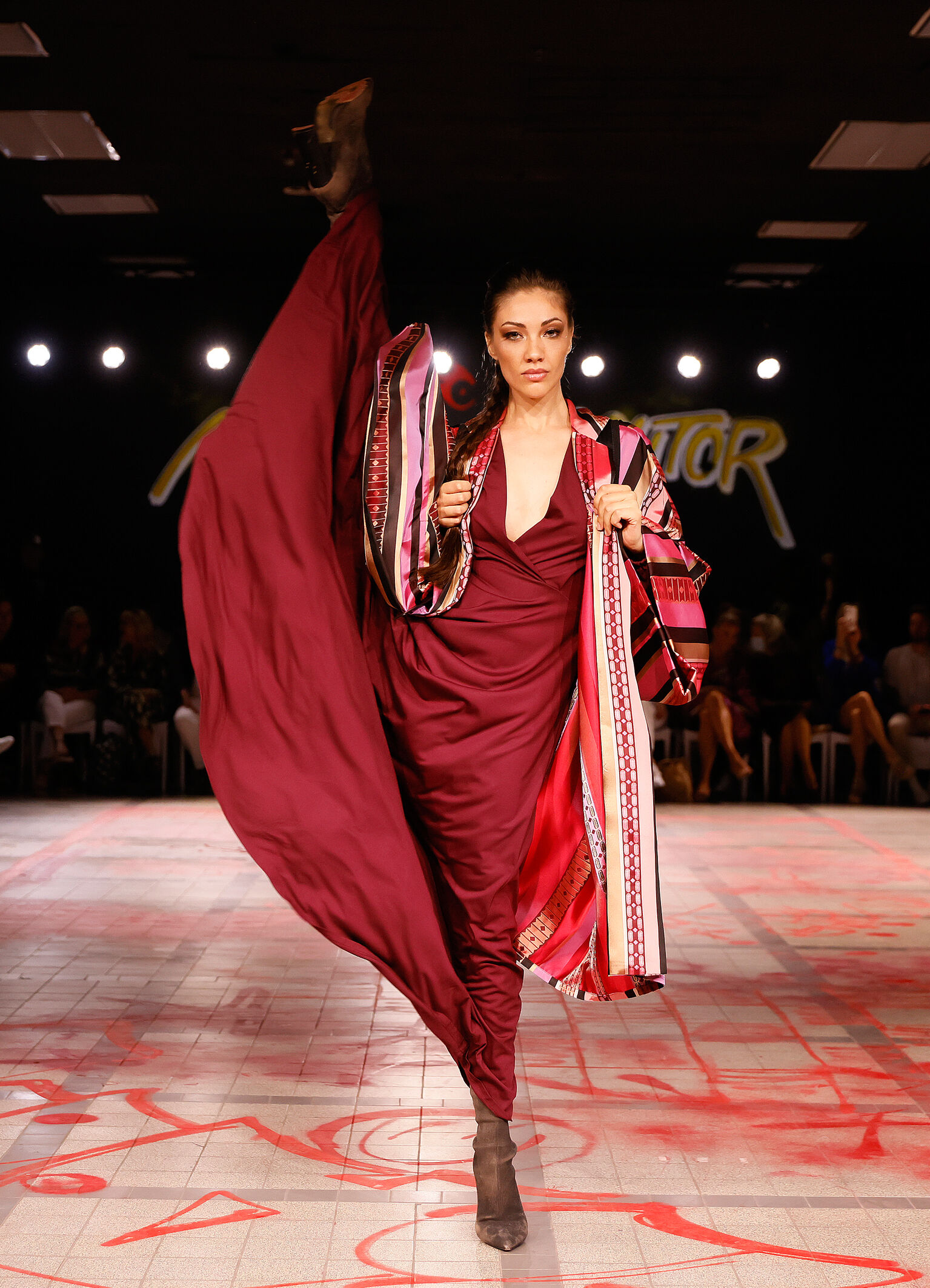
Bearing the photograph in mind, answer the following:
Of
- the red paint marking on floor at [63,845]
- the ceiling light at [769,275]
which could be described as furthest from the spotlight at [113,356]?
the ceiling light at [769,275]

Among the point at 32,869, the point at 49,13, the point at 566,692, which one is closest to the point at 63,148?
the point at 49,13

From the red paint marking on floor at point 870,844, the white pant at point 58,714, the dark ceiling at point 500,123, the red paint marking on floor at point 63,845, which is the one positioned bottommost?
the red paint marking on floor at point 63,845

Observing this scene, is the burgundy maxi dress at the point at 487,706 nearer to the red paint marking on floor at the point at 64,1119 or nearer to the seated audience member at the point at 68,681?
the red paint marking on floor at the point at 64,1119

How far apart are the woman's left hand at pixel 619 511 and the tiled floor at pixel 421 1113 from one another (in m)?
1.07

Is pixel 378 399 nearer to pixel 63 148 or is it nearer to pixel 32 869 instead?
pixel 32 869

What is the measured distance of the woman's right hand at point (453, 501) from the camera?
207cm

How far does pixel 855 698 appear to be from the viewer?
7.31 metres

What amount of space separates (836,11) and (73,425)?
5555 millimetres

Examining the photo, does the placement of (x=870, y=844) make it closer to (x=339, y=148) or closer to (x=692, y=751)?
(x=692, y=751)

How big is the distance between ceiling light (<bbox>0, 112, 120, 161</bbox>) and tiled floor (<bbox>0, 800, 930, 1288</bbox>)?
12.2 feet

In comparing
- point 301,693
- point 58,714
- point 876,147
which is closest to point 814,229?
point 876,147

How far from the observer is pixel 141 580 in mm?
8562

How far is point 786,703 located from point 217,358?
4.25 meters

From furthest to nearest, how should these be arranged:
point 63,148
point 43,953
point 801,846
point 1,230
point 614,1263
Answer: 1. point 1,230
2. point 63,148
3. point 801,846
4. point 43,953
5. point 614,1263
